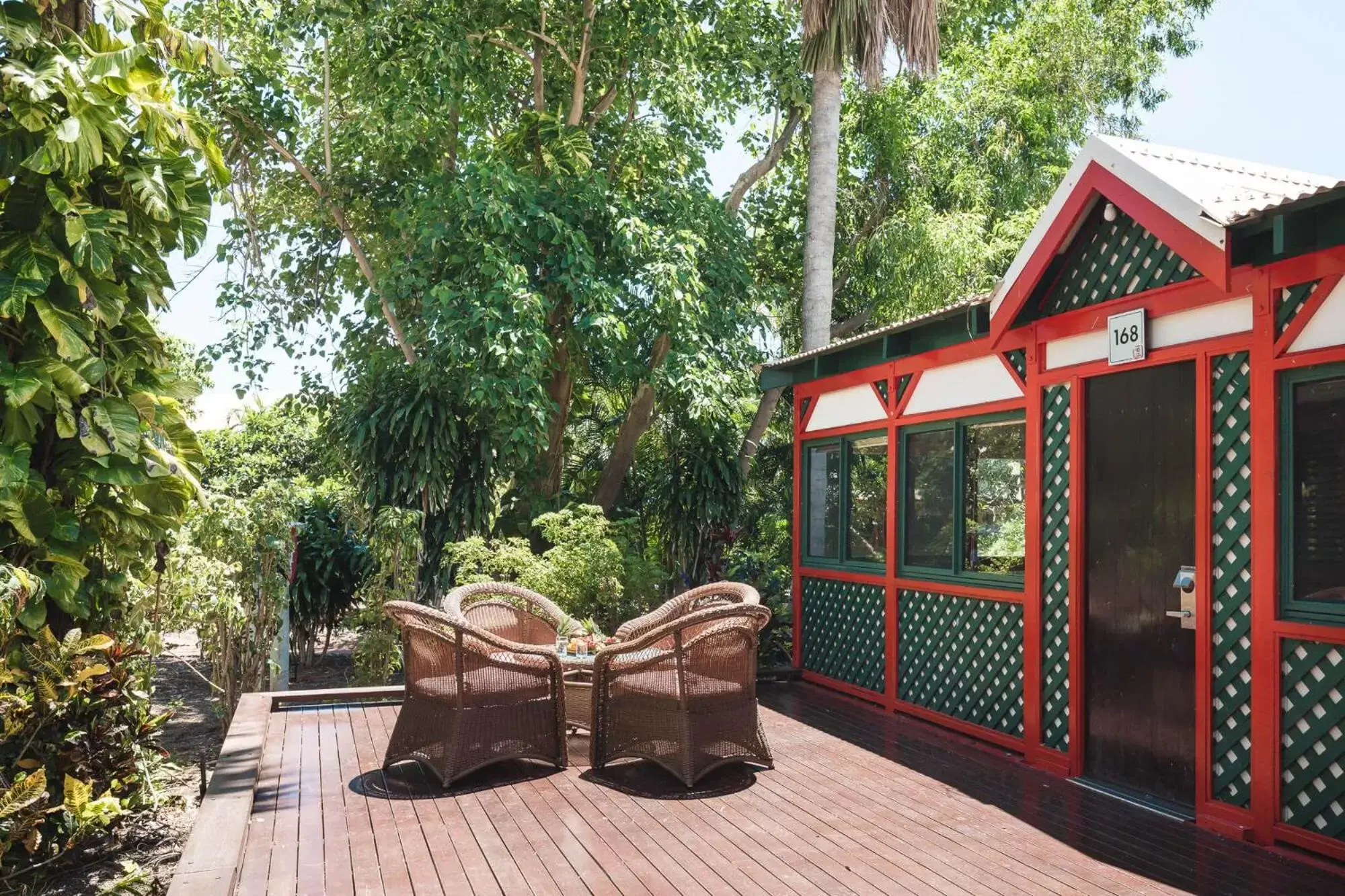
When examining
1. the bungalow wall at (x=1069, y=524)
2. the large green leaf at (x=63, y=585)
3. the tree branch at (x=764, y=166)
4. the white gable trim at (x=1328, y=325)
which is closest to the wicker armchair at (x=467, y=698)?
the large green leaf at (x=63, y=585)

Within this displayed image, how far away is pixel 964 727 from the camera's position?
6.55 m

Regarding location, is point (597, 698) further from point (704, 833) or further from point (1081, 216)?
point (1081, 216)

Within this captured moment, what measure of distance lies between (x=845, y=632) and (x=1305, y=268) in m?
4.55

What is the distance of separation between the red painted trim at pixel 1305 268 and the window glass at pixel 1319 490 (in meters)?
0.43

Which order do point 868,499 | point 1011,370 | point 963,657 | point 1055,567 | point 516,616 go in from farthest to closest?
1. point 868,499
2. point 516,616
3. point 963,657
4. point 1011,370
5. point 1055,567

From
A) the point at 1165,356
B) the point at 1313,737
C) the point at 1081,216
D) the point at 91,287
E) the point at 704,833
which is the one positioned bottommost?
the point at 704,833

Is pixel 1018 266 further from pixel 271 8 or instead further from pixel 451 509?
pixel 271 8

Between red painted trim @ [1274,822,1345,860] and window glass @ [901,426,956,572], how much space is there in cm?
269

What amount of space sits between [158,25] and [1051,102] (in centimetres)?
1356

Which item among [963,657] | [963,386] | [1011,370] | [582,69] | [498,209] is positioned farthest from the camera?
[582,69]

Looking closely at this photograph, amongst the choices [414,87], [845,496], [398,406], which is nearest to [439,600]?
[398,406]

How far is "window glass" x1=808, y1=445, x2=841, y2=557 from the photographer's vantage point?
842 centimetres

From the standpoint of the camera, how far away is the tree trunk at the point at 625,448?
12.9m

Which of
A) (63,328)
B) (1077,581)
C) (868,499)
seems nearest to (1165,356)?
(1077,581)
